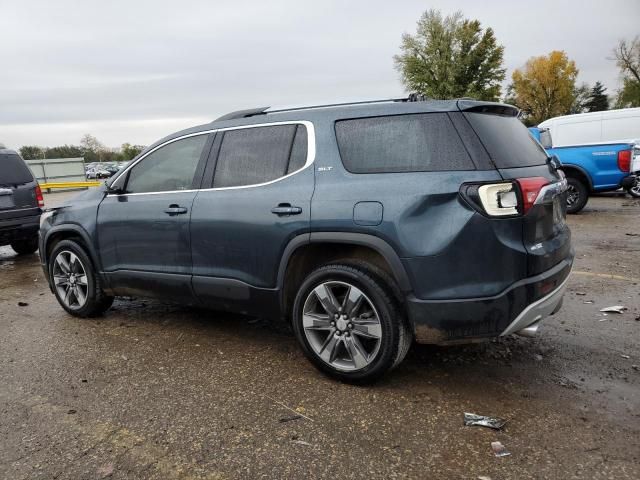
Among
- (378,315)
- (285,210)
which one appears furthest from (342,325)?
(285,210)

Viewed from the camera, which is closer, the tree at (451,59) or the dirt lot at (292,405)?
the dirt lot at (292,405)

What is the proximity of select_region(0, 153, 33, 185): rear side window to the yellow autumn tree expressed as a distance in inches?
2403

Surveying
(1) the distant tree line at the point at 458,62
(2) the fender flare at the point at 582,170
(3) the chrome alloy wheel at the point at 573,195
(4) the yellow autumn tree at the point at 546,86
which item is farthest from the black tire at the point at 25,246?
(4) the yellow autumn tree at the point at 546,86

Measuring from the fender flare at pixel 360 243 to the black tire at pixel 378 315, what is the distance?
130 millimetres

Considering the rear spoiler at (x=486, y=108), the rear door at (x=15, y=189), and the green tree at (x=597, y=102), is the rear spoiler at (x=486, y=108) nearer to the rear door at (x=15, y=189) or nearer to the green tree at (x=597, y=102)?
the rear door at (x=15, y=189)

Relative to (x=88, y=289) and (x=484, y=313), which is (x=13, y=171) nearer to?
(x=88, y=289)

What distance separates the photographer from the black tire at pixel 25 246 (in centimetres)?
911

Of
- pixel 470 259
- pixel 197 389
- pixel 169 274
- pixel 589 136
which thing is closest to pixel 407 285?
pixel 470 259

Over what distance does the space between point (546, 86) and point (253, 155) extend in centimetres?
6683

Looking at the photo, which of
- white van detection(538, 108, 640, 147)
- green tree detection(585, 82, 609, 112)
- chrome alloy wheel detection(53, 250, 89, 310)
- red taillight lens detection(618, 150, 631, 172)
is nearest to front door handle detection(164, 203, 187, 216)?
chrome alloy wheel detection(53, 250, 89, 310)

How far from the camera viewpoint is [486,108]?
3.19m

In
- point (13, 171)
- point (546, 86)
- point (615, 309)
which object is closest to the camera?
point (615, 309)

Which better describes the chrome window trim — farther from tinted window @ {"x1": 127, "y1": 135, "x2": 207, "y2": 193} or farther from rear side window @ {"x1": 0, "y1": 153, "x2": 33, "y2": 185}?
rear side window @ {"x1": 0, "y1": 153, "x2": 33, "y2": 185}

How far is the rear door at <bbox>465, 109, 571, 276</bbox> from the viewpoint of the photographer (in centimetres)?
292
